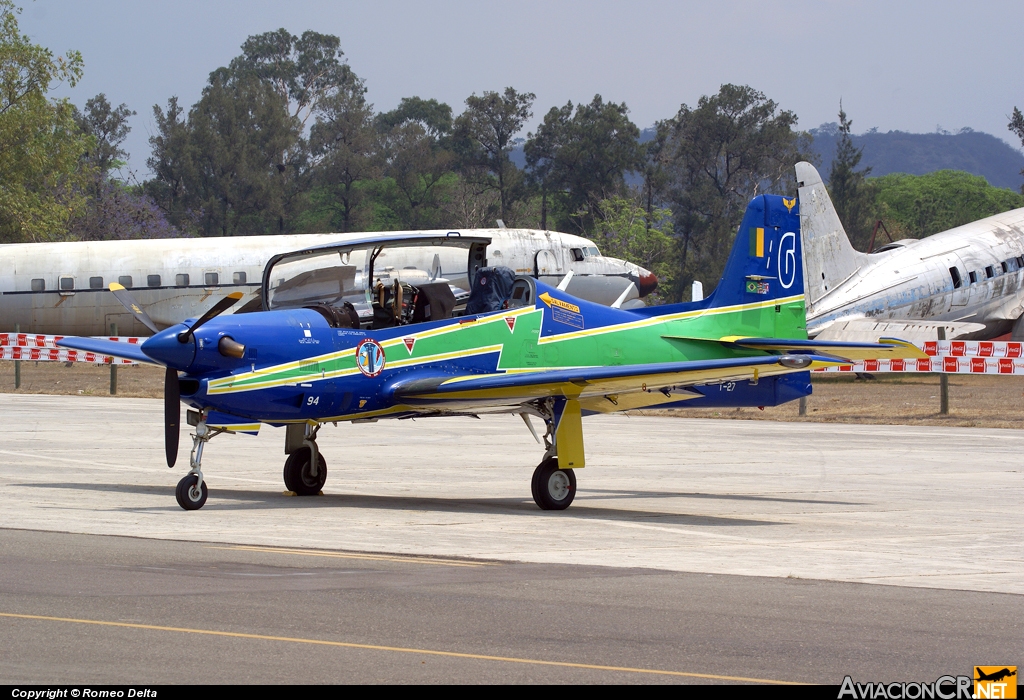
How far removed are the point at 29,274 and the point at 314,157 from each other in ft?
255

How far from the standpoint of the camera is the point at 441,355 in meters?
→ 13.4

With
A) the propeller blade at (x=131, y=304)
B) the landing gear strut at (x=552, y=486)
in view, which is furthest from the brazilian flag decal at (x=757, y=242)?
the propeller blade at (x=131, y=304)

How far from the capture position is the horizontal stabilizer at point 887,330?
104 feet

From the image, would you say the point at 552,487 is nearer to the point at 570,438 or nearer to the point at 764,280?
the point at 570,438

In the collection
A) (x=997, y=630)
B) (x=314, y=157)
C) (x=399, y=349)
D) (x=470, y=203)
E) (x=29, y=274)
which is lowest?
(x=997, y=630)

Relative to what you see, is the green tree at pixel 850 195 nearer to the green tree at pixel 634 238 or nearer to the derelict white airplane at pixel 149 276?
the green tree at pixel 634 238

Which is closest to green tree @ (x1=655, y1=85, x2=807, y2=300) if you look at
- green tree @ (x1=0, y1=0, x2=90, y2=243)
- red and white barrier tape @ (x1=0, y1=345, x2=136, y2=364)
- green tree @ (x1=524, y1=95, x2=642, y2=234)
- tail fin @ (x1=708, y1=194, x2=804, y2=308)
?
green tree @ (x1=524, y1=95, x2=642, y2=234)

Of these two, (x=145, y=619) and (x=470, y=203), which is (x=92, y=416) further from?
(x=470, y=203)

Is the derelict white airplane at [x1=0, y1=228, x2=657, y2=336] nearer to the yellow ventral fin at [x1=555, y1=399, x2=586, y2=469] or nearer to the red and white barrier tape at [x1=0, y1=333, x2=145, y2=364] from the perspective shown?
the red and white barrier tape at [x1=0, y1=333, x2=145, y2=364]

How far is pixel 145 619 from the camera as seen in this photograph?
7.00 metres

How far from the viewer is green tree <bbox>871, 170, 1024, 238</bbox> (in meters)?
118

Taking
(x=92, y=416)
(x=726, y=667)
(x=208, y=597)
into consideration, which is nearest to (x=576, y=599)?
(x=726, y=667)

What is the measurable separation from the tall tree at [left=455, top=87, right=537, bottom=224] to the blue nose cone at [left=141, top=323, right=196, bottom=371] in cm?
9142

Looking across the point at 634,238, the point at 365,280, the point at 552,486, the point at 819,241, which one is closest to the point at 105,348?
the point at 365,280
